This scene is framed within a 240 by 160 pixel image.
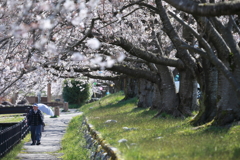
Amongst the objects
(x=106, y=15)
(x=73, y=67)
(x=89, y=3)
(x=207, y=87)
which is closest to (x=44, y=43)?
(x=89, y=3)

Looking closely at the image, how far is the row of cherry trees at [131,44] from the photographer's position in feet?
34.0

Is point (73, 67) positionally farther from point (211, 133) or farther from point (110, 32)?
point (211, 133)

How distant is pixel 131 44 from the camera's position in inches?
617

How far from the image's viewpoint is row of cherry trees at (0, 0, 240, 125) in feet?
34.0

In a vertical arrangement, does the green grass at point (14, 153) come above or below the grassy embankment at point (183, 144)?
below

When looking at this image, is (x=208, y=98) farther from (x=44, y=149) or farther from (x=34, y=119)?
(x=34, y=119)

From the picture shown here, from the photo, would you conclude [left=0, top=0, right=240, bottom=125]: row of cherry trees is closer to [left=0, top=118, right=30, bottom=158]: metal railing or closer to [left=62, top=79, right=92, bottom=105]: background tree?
[left=0, top=118, right=30, bottom=158]: metal railing

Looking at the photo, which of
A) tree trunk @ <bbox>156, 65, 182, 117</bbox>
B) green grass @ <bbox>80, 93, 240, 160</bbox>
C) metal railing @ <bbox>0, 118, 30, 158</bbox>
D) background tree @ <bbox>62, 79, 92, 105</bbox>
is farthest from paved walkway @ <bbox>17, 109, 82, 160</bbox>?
background tree @ <bbox>62, 79, 92, 105</bbox>

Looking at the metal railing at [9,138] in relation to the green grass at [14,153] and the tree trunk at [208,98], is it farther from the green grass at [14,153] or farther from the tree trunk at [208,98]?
the tree trunk at [208,98]

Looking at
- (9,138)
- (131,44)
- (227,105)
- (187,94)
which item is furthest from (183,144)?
(187,94)

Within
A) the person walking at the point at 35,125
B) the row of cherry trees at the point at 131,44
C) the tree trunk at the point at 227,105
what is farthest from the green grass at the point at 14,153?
the tree trunk at the point at 227,105

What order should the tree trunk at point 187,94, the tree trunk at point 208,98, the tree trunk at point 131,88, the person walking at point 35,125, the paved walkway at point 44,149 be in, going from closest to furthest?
the tree trunk at point 208,98 < the paved walkway at point 44,149 < the person walking at point 35,125 < the tree trunk at point 187,94 < the tree trunk at point 131,88

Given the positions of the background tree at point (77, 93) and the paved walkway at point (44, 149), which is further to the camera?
the background tree at point (77, 93)

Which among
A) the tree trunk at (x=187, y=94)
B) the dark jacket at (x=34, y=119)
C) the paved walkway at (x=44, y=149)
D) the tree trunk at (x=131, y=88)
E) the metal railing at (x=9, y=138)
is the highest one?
the tree trunk at (x=131, y=88)
